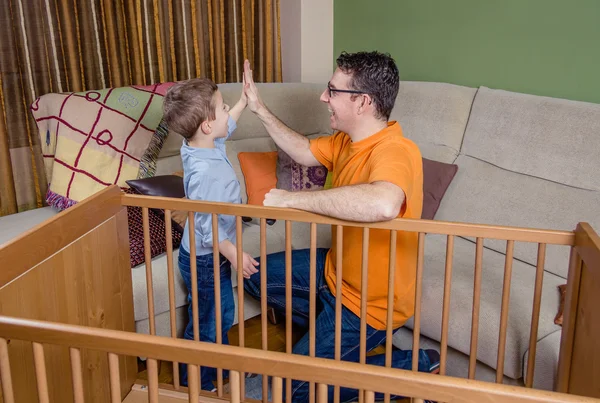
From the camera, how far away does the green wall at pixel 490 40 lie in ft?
8.21

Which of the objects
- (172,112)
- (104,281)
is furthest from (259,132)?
(104,281)

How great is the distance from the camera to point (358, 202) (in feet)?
4.94

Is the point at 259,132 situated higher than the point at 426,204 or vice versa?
the point at 259,132

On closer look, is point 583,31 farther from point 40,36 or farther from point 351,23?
point 40,36

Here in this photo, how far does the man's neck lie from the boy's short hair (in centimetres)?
43

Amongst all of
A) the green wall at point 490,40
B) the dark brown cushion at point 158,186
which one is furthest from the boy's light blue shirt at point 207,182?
the green wall at point 490,40

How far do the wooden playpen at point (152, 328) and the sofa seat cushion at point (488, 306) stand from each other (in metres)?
0.26

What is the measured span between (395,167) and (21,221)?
1574mm

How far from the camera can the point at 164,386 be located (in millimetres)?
1875

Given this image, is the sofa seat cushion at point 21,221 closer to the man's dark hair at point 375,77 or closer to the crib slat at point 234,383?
the man's dark hair at point 375,77

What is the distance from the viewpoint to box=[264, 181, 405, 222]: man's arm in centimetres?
149

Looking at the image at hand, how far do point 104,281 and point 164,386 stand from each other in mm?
402

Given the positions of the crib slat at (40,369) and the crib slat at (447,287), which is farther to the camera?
the crib slat at (447,287)

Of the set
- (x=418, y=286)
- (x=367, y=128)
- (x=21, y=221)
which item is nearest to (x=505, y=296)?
(x=418, y=286)
